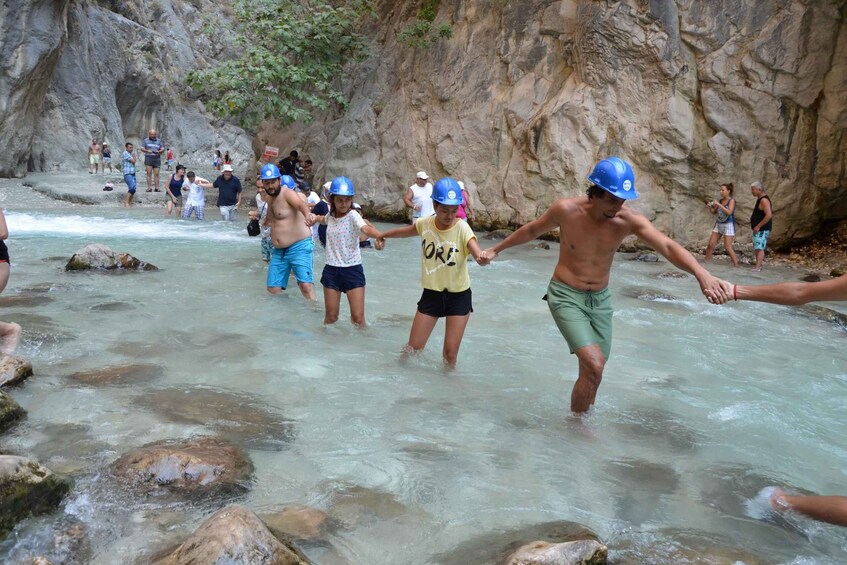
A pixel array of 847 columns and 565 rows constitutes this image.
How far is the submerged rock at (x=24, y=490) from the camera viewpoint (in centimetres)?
329

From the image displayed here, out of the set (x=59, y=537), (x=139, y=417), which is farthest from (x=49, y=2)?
(x=59, y=537)

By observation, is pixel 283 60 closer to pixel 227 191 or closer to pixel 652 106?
pixel 227 191

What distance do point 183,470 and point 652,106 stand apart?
43.0 ft

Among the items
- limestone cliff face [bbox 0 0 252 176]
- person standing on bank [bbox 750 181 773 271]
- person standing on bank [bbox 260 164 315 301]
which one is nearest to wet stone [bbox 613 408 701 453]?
person standing on bank [bbox 260 164 315 301]

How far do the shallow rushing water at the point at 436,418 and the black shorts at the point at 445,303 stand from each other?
59 cm

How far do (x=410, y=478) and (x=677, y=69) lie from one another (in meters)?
12.5

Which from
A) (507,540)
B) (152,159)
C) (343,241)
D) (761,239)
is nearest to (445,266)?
(343,241)

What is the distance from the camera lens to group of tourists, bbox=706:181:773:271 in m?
12.7

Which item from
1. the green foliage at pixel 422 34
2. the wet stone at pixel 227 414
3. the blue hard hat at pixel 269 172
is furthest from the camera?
the green foliage at pixel 422 34

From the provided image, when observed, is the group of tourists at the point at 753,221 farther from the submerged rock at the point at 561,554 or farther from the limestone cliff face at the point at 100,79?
the limestone cliff face at the point at 100,79

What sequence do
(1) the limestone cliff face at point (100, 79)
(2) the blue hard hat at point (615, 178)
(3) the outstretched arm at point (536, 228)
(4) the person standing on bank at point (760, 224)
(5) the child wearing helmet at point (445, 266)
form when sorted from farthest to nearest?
(1) the limestone cliff face at point (100, 79)
(4) the person standing on bank at point (760, 224)
(5) the child wearing helmet at point (445, 266)
(3) the outstretched arm at point (536, 228)
(2) the blue hard hat at point (615, 178)

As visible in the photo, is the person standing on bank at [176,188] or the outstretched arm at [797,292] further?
the person standing on bank at [176,188]

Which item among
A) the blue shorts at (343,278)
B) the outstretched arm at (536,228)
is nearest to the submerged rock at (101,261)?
the blue shorts at (343,278)

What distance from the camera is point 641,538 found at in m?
3.64
